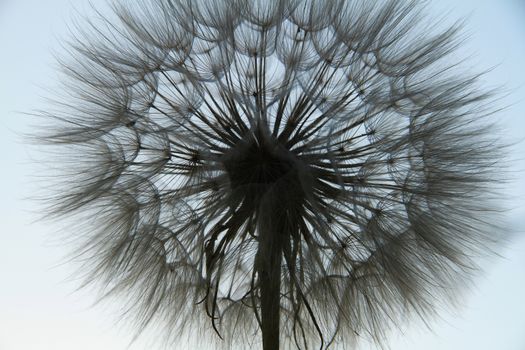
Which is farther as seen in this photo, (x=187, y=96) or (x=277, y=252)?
(x=187, y=96)

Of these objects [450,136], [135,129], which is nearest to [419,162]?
[450,136]

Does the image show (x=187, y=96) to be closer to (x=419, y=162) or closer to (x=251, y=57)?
(x=251, y=57)

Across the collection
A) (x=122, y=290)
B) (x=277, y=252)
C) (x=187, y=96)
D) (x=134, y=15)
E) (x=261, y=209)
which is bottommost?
(x=122, y=290)

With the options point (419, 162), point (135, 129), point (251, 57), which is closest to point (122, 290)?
point (135, 129)

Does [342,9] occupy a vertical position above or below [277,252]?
above

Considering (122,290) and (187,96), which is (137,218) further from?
(187,96)

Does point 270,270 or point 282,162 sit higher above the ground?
Result: point 282,162
